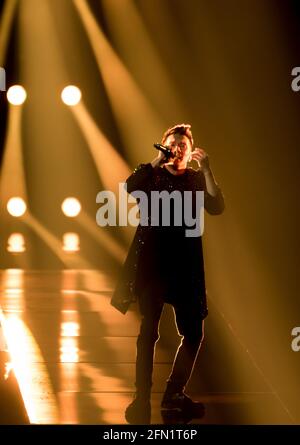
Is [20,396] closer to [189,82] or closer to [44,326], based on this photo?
[44,326]

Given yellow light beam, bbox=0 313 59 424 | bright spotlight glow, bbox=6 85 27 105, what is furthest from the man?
bright spotlight glow, bbox=6 85 27 105

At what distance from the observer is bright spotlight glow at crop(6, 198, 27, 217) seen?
61.1ft

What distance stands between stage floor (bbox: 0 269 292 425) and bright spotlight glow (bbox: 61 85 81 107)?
202 inches

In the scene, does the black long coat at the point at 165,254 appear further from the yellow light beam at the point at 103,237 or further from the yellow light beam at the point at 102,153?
the yellow light beam at the point at 102,153

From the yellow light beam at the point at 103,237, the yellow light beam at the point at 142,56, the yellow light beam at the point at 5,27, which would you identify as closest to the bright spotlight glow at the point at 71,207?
the yellow light beam at the point at 103,237

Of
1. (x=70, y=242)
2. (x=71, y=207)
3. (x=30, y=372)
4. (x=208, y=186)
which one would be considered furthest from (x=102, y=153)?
(x=208, y=186)

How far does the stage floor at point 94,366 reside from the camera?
25.6ft

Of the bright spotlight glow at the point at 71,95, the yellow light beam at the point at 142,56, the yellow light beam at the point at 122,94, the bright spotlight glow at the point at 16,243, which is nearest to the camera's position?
the yellow light beam at the point at 142,56

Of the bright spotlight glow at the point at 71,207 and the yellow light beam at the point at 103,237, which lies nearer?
the yellow light beam at the point at 103,237

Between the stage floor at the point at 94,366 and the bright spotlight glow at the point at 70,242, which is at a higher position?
the bright spotlight glow at the point at 70,242

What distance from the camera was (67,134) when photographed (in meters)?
18.8

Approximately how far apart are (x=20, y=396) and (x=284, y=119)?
575cm

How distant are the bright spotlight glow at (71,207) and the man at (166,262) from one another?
35.6ft

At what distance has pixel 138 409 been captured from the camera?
24.9ft
